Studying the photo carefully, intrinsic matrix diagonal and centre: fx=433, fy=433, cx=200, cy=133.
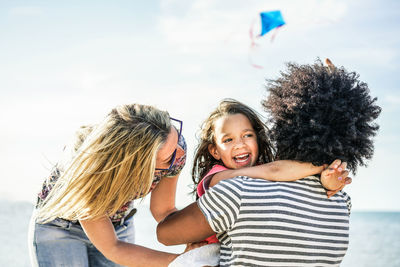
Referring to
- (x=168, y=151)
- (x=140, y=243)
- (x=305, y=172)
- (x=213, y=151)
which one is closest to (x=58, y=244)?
(x=168, y=151)

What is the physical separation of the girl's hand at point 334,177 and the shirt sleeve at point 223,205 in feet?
1.39

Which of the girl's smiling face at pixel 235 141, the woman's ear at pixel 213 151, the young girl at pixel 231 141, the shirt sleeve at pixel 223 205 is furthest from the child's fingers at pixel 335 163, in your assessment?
the woman's ear at pixel 213 151

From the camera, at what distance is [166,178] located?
3145 millimetres

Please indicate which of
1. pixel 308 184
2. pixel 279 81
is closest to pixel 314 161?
pixel 308 184

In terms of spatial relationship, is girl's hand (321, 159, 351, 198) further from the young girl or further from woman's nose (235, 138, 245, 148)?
woman's nose (235, 138, 245, 148)

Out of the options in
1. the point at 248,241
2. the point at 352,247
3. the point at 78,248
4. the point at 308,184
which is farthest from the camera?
the point at 352,247

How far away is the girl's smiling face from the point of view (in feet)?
9.98

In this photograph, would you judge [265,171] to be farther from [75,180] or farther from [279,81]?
[75,180]

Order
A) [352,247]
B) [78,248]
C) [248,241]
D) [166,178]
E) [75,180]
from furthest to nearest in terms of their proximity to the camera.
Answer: [352,247] → [166,178] → [78,248] → [75,180] → [248,241]

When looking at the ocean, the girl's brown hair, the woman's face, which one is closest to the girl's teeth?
the girl's brown hair

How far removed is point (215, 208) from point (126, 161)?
0.64 m

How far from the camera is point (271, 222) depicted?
1900 mm

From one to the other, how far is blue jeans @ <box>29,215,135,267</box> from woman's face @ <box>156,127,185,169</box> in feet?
2.45

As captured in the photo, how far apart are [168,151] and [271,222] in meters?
0.98
